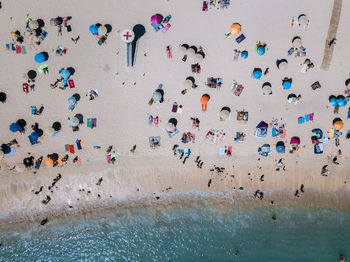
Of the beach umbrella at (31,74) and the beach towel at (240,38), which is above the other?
the beach towel at (240,38)

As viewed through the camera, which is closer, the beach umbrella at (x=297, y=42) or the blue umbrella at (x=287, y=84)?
the beach umbrella at (x=297, y=42)

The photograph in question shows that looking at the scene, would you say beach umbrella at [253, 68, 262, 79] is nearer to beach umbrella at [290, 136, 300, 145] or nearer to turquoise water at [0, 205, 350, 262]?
beach umbrella at [290, 136, 300, 145]

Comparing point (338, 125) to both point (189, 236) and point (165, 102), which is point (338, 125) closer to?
point (165, 102)

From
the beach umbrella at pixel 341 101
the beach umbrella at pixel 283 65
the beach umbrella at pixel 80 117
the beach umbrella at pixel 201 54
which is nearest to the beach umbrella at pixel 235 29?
the beach umbrella at pixel 201 54

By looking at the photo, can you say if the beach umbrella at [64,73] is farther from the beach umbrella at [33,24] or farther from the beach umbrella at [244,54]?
the beach umbrella at [244,54]

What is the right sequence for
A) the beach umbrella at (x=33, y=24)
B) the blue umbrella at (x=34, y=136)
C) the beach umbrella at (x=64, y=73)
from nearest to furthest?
the beach umbrella at (x=33, y=24) → the beach umbrella at (x=64, y=73) → the blue umbrella at (x=34, y=136)

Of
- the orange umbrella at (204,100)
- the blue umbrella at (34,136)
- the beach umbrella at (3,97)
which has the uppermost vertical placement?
the orange umbrella at (204,100)

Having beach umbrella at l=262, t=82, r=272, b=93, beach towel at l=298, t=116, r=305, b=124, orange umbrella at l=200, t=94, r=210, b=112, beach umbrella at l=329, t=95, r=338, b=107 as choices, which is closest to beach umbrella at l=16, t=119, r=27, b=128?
orange umbrella at l=200, t=94, r=210, b=112
